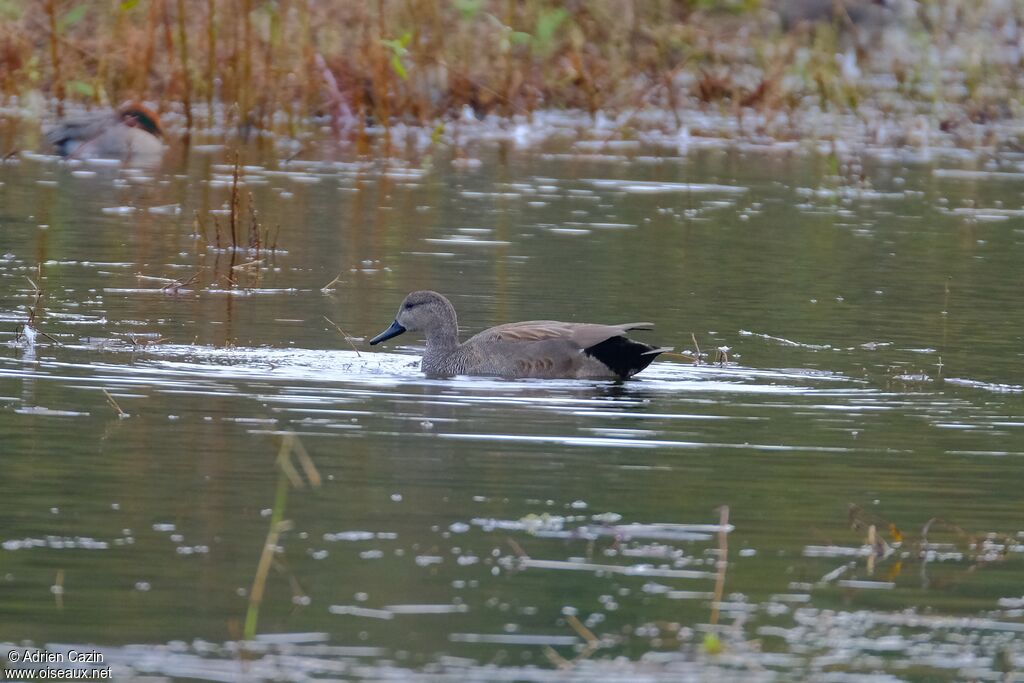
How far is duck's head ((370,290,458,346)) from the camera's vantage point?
11.8m

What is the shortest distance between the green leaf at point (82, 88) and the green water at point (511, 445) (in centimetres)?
736

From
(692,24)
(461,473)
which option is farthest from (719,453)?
(692,24)

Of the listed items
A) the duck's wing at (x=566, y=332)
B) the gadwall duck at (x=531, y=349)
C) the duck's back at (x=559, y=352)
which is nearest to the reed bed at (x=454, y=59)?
the gadwall duck at (x=531, y=349)

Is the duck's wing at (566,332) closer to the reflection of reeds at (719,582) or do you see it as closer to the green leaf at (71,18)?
the reflection of reeds at (719,582)

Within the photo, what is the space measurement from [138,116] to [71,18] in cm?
370

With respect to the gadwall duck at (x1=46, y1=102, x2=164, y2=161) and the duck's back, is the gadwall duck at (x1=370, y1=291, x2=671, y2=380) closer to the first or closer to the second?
the duck's back

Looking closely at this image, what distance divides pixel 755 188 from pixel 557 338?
11021 millimetres

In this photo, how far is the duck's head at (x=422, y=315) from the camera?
11766 mm

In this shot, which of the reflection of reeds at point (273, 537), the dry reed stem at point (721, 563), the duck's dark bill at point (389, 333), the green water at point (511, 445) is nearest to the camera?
the reflection of reeds at point (273, 537)

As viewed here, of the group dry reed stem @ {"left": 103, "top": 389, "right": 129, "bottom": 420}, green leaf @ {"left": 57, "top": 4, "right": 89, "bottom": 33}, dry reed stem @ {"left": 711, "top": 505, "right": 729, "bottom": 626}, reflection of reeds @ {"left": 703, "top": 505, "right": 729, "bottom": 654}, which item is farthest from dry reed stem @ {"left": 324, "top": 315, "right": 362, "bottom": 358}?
green leaf @ {"left": 57, "top": 4, "right": 89, "bottom": 33}

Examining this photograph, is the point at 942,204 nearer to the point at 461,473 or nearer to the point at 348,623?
the point at 461,473

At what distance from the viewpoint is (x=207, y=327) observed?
12.3 metres

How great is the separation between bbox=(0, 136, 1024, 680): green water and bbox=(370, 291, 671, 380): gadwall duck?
144mm

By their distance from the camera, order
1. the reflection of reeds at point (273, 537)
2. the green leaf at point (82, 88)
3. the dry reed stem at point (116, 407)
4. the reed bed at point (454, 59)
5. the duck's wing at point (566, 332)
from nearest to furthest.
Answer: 1. the reflection of reeds at point (273, 537)
2. the dry reed stem at point (116, 407)
3. the duck's wing at point (566, 332)
4. the reed bed at point (454, 59)
5. the green leaf at point (82, 88)
